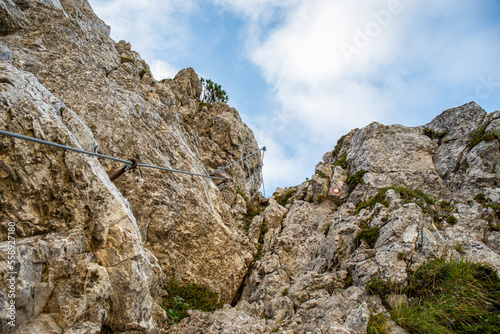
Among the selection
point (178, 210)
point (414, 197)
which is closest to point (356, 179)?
point (414, 197)

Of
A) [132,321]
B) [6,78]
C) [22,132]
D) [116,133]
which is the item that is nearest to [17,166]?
[22,132]

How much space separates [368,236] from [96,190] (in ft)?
34.5

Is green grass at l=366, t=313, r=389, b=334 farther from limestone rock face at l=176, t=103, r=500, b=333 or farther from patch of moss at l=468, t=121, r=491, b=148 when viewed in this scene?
patch of moss at l=468, t=121, r=491, b=148

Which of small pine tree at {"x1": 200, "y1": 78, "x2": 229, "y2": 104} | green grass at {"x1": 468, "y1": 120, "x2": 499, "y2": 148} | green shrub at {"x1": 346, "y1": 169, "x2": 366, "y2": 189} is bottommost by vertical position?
green shrub at {"x1": 346, "y1": 169, "x2": 366, "y2": 189}

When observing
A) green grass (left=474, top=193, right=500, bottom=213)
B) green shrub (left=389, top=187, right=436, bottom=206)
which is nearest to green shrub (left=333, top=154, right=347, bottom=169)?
green shrub (left=389, top=187, right=436, bottom=206)

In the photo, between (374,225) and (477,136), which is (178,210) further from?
(477,136)

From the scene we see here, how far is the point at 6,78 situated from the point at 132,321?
7.19m

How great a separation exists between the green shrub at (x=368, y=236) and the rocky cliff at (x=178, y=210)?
0.21 feet

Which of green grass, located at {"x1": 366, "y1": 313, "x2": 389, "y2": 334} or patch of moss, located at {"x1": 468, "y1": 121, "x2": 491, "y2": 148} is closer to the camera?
green grass, located at {"x1": 366, "y1": 313, "x2": 389, "y2": 334}

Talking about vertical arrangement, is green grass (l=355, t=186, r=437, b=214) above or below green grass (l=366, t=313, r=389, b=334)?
above

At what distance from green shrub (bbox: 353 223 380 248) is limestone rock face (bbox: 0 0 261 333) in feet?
17.9

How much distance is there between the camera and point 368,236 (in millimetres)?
11008

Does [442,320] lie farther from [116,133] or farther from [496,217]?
[116,133]

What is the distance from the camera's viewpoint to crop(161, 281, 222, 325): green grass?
8.93 metres
